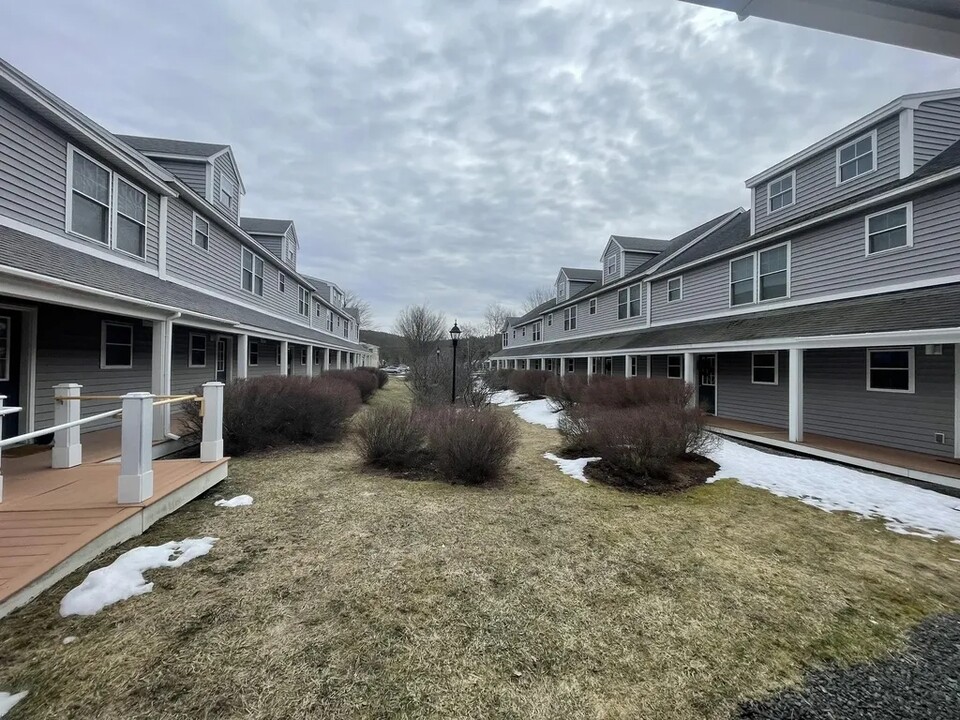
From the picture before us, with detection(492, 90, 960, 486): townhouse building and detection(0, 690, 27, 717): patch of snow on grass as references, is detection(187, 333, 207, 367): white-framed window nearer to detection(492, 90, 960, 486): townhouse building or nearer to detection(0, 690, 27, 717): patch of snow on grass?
detection(0, 690, 27, 717): patch of snow on grass

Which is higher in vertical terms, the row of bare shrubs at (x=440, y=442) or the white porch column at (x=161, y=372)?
the white porch column at (x=161, y=372)

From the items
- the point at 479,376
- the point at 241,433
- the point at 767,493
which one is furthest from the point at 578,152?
the point at 241,433

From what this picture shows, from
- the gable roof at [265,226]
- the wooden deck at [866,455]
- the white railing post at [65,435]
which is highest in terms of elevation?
the gable roof at [265,226]

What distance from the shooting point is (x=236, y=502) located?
5340 mm

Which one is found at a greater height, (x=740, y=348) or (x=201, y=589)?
(x=740, y=348)

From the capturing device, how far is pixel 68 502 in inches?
159

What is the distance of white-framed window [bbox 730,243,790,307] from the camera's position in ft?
37.1

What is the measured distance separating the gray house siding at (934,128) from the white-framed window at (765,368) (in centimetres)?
517

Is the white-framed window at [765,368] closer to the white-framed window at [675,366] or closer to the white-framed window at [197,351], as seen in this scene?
the white-framed window at [675,366]

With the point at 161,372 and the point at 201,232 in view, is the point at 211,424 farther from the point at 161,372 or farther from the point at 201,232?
the point at 201,232

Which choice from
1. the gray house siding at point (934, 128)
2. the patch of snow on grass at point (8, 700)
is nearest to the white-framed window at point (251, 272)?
the patch of snow on grass at point (8, 700)

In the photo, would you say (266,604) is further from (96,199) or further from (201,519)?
(96,199)

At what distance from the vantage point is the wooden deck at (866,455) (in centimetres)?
672

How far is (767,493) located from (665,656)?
504cm
